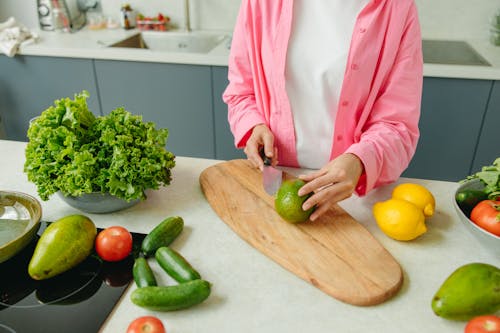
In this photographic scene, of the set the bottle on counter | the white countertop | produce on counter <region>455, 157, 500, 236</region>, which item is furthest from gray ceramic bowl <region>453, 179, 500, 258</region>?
the bottle on counter

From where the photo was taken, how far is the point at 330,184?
0.97 meters

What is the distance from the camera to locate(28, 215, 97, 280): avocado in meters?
0.80

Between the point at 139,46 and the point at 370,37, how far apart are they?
72.0 inches

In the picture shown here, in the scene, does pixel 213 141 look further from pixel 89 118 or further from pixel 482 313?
pixel 482 313

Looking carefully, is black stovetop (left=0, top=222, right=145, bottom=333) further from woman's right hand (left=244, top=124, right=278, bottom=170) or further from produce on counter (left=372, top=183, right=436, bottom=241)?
produce on counter (left=372, top=183, right=436, bottom=241)

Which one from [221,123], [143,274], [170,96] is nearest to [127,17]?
[170,96]

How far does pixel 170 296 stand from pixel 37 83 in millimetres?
2008

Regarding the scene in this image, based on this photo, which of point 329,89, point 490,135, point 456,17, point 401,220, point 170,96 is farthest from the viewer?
point 456,17

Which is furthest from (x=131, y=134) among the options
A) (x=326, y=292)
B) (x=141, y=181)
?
(x=326, y=292)

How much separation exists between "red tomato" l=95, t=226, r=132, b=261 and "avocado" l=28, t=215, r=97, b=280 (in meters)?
0.02

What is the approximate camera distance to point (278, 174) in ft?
3.67

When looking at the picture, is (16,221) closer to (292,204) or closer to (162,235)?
(162,235)

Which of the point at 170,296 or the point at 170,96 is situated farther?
the point at 170,96

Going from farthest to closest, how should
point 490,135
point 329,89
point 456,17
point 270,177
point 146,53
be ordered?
1. point 456,17
2. point 146,53
3. point 490,135
4. point 329,89
5. point 270,177
